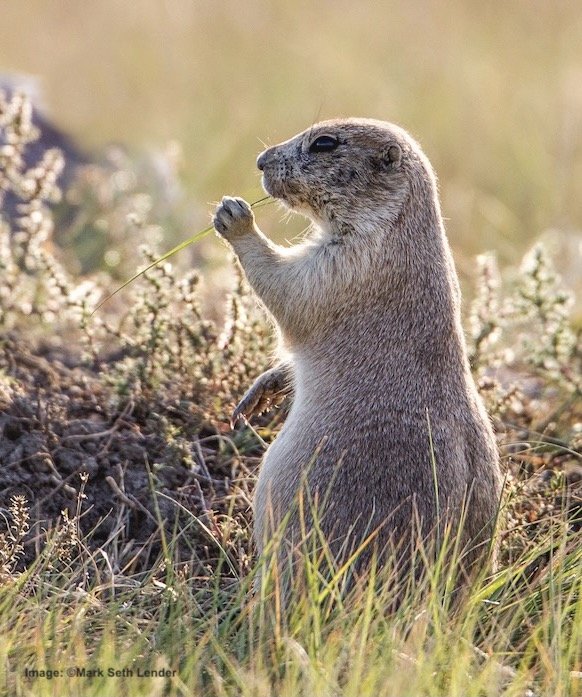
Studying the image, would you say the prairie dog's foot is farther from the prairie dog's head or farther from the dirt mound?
the prairie dog's head

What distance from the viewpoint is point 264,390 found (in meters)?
4.75

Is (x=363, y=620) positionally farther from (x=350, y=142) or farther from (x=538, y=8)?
(x=538, y=8)

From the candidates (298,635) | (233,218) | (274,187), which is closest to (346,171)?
(274,187)

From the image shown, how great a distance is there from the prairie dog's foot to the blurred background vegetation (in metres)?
3.34

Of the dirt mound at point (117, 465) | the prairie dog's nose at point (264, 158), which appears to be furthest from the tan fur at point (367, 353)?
the dirt mound at point (117, 465)

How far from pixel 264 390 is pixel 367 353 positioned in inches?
24.7

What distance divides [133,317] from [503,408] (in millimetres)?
1668

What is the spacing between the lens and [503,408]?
17.6 ft

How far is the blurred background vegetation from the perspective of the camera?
9836mm

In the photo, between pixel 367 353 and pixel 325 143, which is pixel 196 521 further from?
pixel 325 143

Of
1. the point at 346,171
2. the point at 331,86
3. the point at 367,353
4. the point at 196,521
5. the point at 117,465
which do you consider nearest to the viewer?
the point at 367,353

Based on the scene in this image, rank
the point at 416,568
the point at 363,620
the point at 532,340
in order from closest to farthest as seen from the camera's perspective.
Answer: the point at 363,620 < the point at 416,568 < the point at 532,340

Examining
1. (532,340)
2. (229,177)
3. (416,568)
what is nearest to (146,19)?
(229,177)

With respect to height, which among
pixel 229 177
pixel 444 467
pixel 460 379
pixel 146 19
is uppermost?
pixel 146 19
